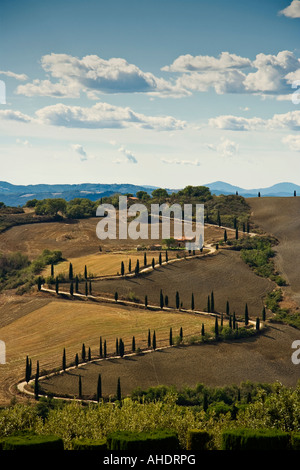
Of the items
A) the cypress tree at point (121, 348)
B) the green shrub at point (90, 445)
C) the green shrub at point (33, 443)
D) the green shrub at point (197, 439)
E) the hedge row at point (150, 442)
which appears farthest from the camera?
the cypress tree at point (121, 348)

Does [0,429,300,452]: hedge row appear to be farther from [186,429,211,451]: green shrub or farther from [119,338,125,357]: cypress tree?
[119,338,125,357]: cypress tree

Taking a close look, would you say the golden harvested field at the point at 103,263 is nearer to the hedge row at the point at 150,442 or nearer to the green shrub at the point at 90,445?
the hedge row at the point at 150,442

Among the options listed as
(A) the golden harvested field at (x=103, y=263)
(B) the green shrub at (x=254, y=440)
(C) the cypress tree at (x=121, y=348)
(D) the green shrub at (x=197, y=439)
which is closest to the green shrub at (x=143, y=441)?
(D) the green shrub at (x=197, y=439)

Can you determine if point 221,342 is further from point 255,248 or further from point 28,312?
point 255,248

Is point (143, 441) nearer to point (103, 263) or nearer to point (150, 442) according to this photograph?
point (150, 442)

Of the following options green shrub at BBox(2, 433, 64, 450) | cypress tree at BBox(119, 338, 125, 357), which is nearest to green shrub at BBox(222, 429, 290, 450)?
green shrub at BBox(2, 433, 64, 450)
